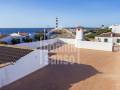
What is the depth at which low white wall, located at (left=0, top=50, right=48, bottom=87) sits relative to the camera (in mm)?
13977

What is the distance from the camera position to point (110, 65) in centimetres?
2088

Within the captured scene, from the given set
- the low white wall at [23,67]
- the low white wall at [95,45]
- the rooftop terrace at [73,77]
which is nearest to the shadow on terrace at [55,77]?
the rooftop terrace at [73,77]

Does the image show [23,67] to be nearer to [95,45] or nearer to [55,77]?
[55,77]

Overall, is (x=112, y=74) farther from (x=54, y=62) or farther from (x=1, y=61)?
(x=1, y=61)

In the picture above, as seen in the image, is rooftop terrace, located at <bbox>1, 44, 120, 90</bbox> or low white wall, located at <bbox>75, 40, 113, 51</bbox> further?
low white wall, located at <bbox>75, 40, 113, 51</bbox>

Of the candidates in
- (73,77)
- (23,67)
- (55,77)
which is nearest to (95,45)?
(73,77)

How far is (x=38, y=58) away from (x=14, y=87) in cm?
574

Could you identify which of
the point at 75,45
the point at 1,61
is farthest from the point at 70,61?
the point at 75,45

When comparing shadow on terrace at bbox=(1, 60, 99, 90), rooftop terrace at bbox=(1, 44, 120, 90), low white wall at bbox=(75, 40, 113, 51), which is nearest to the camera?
shadow on terrace at bbox=(1, 60, 99, 90)

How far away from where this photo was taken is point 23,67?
1628 cm

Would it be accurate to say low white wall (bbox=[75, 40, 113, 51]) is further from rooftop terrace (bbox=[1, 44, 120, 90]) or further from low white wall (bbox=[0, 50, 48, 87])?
low white wall (bbox=[0, 50, 48, 87])

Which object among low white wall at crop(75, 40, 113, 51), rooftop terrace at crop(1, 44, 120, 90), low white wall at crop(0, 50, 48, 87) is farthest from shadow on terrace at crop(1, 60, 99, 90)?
low white wall at crop(75, 40, 113, 51)

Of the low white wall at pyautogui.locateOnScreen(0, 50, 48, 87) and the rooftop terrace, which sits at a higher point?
the low white wall at pyautogui.locateOnScreen(0, 50, 48, 87)

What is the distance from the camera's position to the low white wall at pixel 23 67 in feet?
45.9
